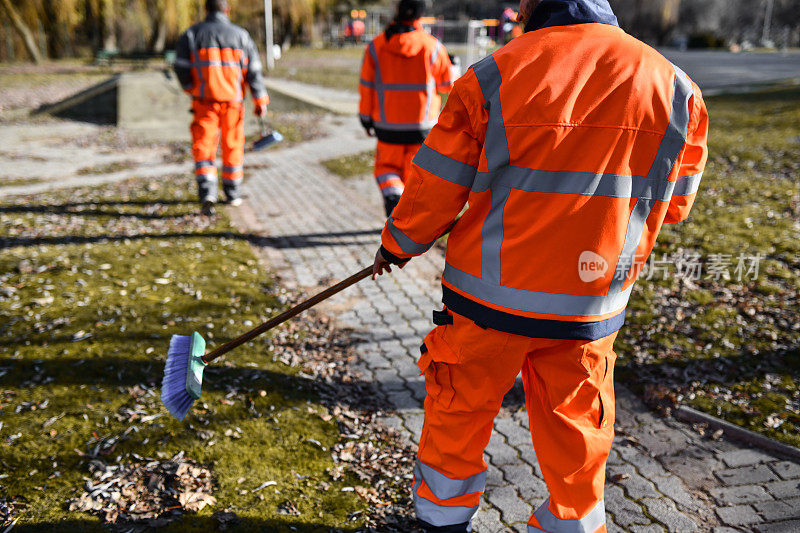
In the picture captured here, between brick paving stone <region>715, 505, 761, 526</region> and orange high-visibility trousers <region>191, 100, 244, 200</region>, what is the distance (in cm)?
583

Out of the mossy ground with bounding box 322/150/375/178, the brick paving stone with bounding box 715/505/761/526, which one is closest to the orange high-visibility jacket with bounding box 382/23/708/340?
the brick paving stone with bounding box 715/505/761/526

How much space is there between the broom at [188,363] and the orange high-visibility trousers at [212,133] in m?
3.92

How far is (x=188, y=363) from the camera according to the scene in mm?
3188

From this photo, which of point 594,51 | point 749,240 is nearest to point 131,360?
point 594,51

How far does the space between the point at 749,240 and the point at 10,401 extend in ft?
21.3

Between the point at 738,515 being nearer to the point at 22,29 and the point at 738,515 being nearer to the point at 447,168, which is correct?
the point at 447,168

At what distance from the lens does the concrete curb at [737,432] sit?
10.6 ft

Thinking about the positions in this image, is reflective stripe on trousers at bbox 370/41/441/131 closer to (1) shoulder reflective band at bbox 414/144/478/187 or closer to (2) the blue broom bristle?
(2) the blue broom bristle

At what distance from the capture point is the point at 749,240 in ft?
20.5

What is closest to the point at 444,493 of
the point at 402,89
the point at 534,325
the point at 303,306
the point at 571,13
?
the point at 534,325

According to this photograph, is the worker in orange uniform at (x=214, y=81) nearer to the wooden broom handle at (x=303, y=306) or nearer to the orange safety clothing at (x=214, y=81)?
the orange safety clothing at (x=214, y=81)

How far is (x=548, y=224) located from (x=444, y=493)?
42.8 inches

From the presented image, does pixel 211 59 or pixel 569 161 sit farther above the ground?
pixel 211 59

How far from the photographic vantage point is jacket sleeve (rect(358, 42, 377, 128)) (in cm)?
555
